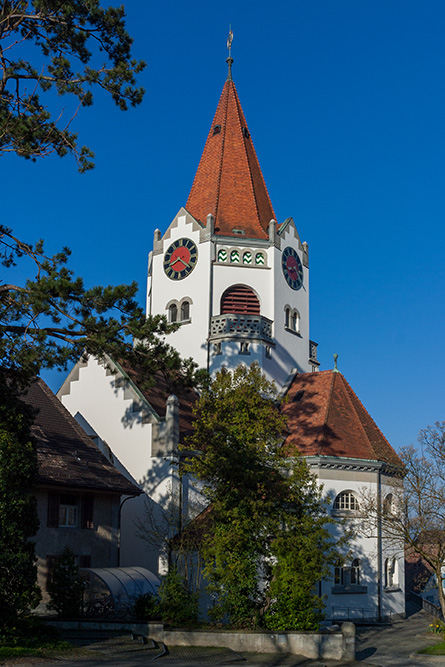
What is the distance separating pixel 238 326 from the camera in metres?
38.5

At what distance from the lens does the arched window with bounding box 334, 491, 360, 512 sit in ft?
112

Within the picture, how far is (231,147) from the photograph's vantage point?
46.1m

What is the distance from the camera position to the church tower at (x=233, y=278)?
3884 centimetres

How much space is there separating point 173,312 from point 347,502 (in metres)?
13.9

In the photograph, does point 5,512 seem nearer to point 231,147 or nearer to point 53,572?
point 53,572

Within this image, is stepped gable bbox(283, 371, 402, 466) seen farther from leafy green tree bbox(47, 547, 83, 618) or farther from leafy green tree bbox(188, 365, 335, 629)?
leafy green tree bbox(47, 547, 83, 618)

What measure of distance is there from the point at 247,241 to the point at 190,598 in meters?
21.4

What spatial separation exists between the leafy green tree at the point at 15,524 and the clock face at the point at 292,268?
81.3ft

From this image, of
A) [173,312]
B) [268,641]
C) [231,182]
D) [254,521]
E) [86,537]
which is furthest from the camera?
[231,182]

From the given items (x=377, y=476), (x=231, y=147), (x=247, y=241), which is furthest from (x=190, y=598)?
(x=231, y=147)

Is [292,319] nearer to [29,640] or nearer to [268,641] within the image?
[268,641]

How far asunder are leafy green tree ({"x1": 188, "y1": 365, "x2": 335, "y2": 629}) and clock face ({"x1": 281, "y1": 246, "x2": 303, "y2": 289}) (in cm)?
1665

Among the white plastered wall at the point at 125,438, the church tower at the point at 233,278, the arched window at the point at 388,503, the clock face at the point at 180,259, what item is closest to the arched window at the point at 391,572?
the arched window at the point at 388,503

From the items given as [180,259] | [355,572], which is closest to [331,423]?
[355,572]
